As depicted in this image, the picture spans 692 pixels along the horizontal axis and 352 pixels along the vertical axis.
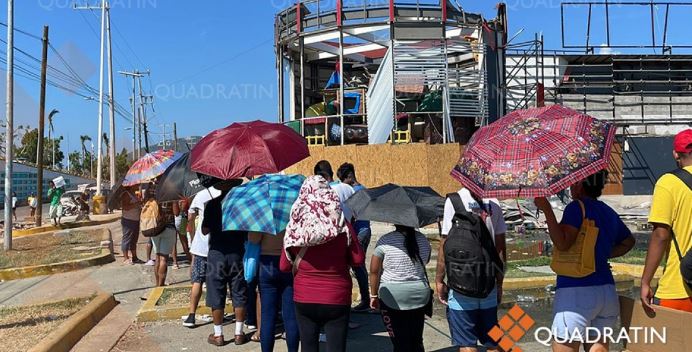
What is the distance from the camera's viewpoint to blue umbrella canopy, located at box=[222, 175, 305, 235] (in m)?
4.59

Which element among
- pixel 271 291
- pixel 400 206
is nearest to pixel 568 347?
pixel 400 206

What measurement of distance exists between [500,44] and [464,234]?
18.0 m

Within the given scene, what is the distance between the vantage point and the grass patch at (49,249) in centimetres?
1247

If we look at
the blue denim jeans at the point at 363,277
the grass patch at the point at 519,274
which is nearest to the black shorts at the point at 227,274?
the blue denim jeans at the point at 363,277

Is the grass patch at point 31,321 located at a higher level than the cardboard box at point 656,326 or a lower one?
lower

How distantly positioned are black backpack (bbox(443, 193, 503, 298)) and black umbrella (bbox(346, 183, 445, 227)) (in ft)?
1.35

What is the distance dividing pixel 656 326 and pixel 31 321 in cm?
651

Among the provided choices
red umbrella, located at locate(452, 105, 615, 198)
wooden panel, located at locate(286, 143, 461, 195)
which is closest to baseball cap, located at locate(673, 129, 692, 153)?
red umbrella, located at locate(452, 105, 615, 198)

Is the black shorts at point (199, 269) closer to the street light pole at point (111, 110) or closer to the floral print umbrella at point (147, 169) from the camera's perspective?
the floral print umbrella at point (147, 169)

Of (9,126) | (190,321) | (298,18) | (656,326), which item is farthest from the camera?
(298,18)

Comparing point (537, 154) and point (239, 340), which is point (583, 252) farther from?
point (239, 340)

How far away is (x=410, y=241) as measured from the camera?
4.34 m

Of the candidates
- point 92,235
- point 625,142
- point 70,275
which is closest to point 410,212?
point 70,275

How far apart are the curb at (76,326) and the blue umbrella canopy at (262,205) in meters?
2.23
